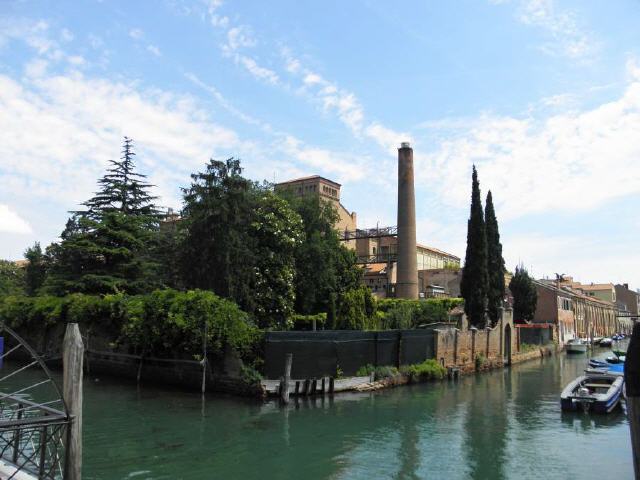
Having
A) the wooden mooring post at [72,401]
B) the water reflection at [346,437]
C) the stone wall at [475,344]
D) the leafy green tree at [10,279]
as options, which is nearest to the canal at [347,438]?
the water reflection at [346,437]

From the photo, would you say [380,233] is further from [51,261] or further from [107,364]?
[107,364]

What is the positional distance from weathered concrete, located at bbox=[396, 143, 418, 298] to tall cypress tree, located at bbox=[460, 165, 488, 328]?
656 cm

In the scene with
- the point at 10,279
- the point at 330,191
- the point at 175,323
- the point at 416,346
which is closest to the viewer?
the point at 175,323

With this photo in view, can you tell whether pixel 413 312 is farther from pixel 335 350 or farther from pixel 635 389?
pixel 635 389

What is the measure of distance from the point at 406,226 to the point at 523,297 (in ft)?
60.8

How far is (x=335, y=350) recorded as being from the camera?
78.5 ft

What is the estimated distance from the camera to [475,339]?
3588 centimetres

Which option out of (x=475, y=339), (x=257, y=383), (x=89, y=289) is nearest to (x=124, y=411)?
(x=257, y=383)

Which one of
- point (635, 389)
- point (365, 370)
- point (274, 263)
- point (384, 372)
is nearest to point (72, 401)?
point (635, 389)

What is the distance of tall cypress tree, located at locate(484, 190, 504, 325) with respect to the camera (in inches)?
1693

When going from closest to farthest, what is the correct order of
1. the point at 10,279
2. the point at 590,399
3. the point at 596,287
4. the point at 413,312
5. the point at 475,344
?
the point at 590,399
the point at 475,344
the point at 413,312
the point at 10,279
the point at 596,287

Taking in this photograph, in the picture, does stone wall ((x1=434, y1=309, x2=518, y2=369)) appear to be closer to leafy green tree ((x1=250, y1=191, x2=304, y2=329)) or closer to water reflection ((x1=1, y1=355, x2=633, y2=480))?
water reflection ((x1=1, y1=355, x2=633, y2=480))

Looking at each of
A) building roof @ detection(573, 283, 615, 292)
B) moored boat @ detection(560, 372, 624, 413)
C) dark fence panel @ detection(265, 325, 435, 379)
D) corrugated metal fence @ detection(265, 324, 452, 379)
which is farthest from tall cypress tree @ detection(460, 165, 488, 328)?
building roof @ detection(573, 283, 615, 292)

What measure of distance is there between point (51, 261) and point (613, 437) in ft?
147
